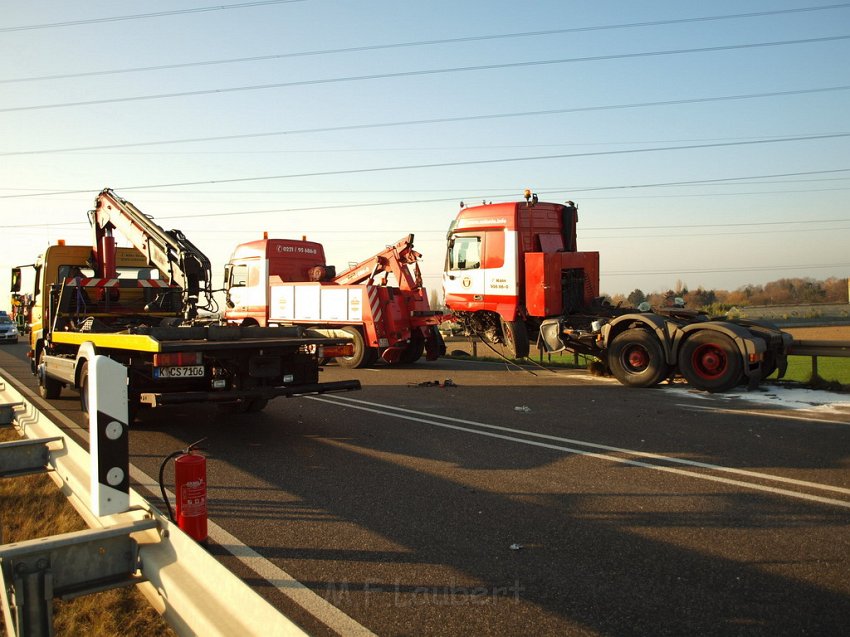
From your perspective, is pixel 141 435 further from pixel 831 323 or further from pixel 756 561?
pixel 831 323

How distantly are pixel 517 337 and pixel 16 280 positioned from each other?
1014 centimetres

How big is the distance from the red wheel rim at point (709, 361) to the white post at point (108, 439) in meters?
9.99

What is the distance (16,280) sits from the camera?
1325cm

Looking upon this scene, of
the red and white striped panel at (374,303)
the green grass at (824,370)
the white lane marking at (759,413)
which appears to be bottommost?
the green grass at (824,370)

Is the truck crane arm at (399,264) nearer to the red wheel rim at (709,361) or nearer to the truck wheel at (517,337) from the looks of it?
the truck wheel at (517,337)

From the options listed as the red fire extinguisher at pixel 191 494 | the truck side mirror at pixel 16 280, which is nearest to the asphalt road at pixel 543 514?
the red fire extinguisher at pixel 191 494

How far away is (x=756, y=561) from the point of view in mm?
4160

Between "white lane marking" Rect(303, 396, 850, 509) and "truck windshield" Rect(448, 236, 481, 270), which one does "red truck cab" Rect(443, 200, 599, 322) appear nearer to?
"truck windshield" Rect(448, 236, 481, 270)

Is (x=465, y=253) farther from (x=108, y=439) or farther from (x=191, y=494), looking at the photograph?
(x=108, y=439)

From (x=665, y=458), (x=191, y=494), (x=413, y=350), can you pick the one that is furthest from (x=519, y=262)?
(x=191, y=494)

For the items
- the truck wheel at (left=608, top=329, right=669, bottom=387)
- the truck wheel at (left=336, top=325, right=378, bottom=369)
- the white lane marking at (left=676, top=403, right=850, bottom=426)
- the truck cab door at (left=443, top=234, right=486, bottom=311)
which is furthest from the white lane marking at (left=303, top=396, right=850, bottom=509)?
the truck wheel at (left=336, top=325, right=378, bottom=369)

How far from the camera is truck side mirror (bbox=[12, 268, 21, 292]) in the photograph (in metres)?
13.2

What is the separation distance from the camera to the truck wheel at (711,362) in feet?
36.2

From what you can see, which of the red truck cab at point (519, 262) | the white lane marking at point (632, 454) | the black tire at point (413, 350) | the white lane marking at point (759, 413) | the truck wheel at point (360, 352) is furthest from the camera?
the black tire at point (413, 350)
